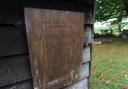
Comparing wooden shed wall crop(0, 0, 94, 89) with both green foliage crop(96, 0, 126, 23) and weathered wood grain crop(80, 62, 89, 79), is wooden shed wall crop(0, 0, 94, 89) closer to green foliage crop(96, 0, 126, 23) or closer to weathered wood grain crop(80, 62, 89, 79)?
weathered wood grain crop(80, 62, 89, 79)

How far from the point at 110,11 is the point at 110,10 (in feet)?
0.27

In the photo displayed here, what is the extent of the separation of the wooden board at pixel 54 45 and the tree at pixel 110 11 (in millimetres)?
10556

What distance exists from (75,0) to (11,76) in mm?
1048

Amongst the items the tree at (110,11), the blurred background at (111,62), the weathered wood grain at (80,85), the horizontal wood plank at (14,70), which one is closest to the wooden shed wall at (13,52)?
the horizontal wood plank at (14,70)

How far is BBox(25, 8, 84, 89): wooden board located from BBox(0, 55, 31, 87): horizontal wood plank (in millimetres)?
62

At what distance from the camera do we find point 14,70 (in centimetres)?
172

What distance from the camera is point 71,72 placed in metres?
2.29

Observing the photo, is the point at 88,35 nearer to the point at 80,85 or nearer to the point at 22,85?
the point at 80,85

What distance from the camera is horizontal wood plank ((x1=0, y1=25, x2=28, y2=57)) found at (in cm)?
161

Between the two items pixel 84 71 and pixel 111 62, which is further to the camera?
pixel 111 62

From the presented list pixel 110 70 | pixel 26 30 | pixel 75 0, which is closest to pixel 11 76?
pixel 26 30

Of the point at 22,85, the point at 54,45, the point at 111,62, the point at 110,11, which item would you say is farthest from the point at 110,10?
the point at 22,85

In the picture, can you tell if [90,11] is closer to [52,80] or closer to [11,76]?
[52,80]

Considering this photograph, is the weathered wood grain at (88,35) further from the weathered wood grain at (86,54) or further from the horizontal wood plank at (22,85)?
the horizontal wood plank at (22,85)
